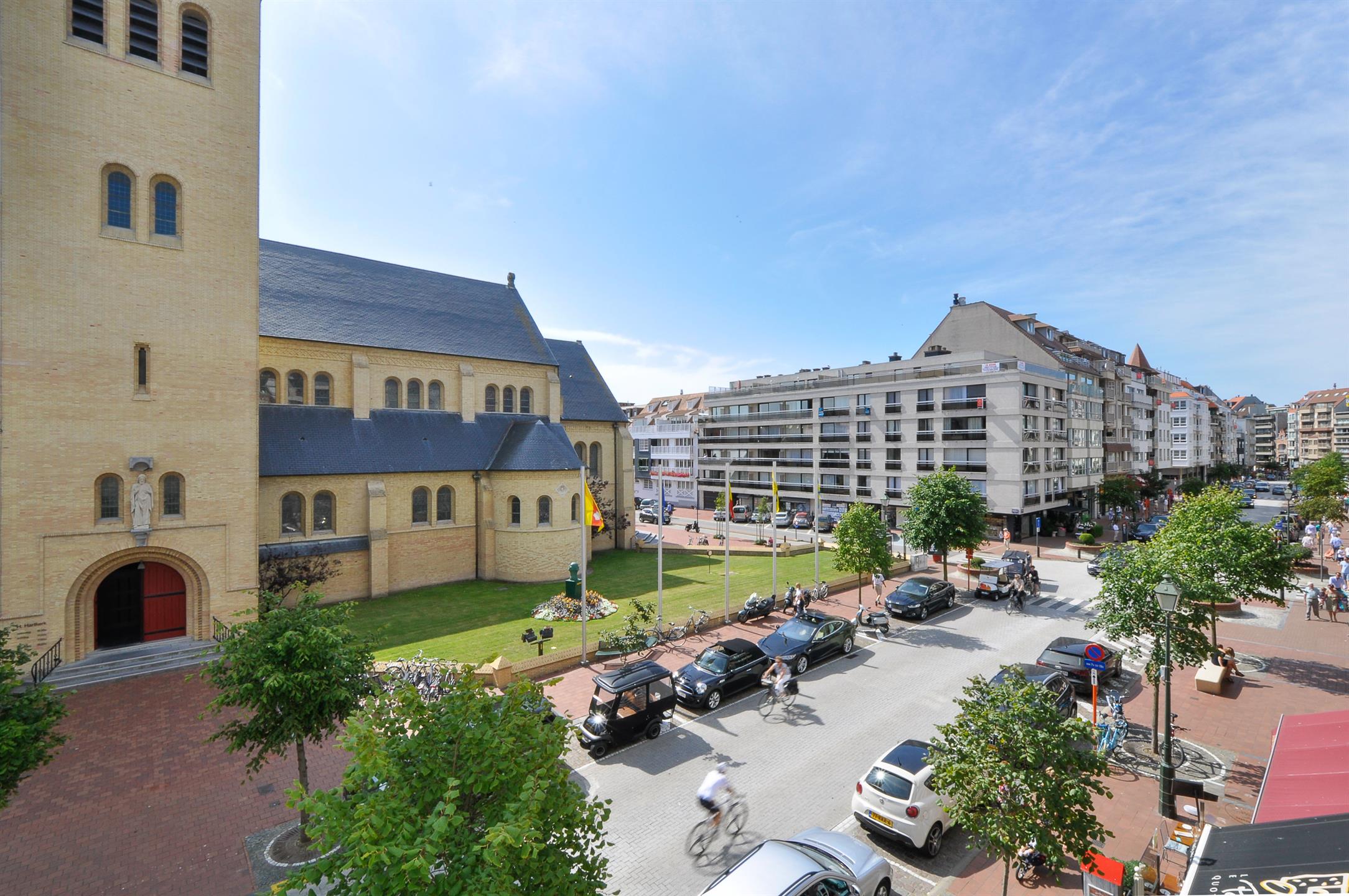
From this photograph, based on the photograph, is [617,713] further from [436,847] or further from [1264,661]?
[1264,661]

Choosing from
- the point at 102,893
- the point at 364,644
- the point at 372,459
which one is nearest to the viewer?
the point at 102,893

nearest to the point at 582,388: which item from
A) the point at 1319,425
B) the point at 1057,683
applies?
the point at 1057,683

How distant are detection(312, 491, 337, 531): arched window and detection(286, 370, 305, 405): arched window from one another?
4.66 metres

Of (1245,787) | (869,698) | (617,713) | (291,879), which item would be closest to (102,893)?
(291,879)

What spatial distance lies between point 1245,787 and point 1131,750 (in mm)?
1991

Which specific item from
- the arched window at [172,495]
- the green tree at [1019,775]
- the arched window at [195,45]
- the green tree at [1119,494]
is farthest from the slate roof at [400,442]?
the green tree at [1119,494]

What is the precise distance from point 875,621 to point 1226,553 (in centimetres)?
1010

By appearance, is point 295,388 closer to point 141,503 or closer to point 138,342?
point 138,342

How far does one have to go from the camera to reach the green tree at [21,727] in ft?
24.5

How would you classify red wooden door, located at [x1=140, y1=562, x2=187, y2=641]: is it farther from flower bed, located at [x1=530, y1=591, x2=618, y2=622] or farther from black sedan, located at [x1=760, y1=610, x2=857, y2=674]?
black sedan, located at [x1=760, y1=610, x2=857, y2=674]

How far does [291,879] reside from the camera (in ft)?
15.6

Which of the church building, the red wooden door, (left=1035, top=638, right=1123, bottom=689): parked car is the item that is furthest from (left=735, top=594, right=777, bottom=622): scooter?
the red wooden door

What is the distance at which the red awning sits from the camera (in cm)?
723

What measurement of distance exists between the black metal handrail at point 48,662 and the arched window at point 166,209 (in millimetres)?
12790
